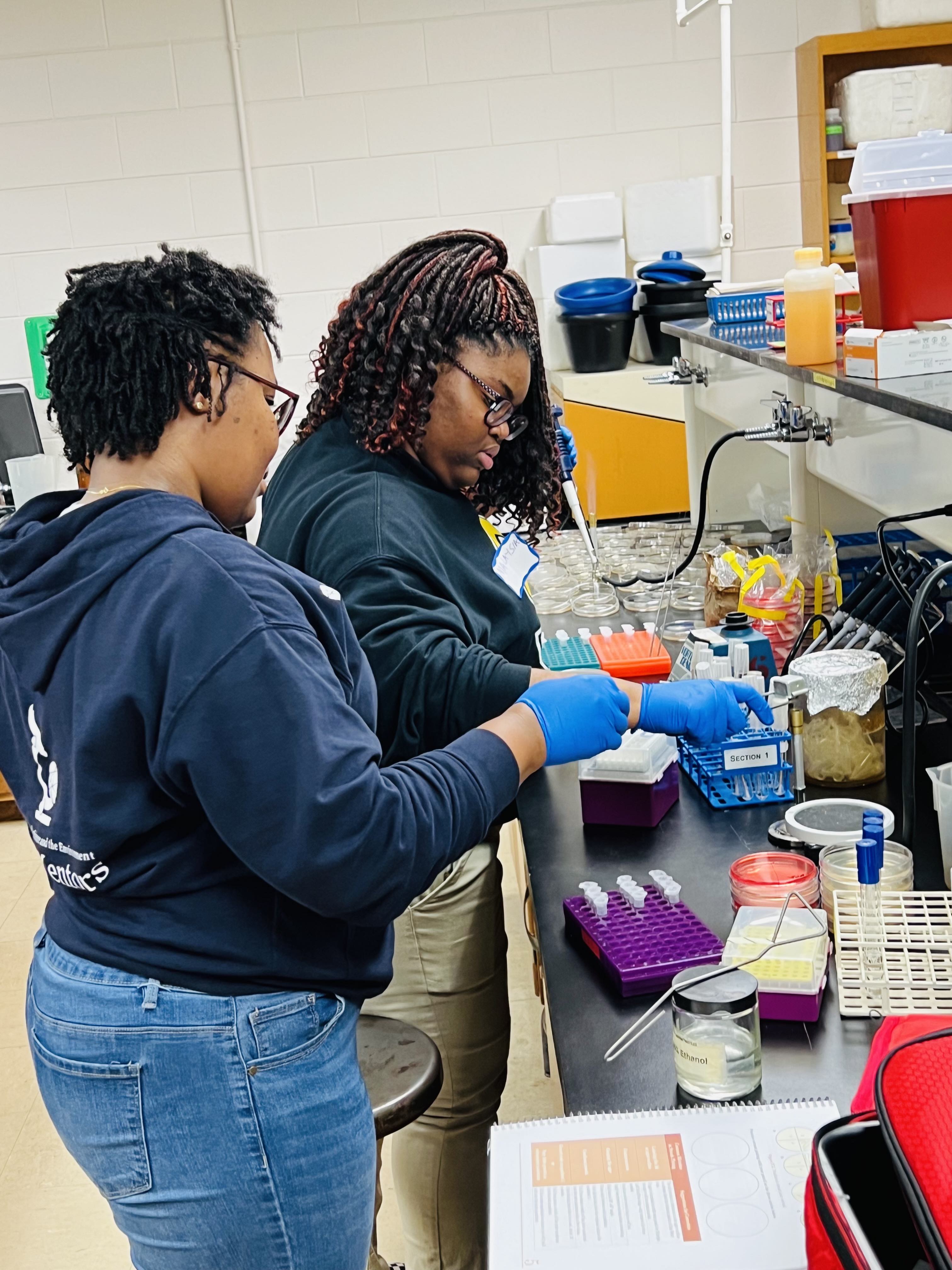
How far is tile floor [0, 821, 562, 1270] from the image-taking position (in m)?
2.20

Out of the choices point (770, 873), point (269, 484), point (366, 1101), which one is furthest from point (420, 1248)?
point (269, 484)

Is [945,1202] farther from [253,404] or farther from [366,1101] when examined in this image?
[253,404]

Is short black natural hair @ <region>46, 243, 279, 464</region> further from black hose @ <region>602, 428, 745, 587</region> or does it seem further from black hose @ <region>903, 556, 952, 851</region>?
black hose @ <region>602, 428, 745, 587</region>

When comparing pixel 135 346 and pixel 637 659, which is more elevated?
pixel 135 346

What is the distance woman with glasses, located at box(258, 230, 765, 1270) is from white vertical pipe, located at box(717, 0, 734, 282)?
216cm

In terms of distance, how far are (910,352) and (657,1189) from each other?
1248 mm

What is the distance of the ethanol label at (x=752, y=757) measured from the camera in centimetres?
161

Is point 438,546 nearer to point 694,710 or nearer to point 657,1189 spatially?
point 694,710

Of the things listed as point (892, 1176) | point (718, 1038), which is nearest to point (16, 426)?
point (718, 1038)

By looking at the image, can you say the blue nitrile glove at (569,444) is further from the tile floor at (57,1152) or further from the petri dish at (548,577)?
the tile floor at (57,1152)

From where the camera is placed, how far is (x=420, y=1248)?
1803 mm

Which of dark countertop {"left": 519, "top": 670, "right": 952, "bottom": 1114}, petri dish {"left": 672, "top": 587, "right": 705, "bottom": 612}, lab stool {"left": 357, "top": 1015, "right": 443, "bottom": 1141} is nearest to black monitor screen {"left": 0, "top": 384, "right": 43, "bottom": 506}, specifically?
petri dish {"left": 672, "top": 587, "right": 705, "bottom": 612}

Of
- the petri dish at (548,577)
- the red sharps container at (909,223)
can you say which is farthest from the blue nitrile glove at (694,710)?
the petri dish at (548,577)

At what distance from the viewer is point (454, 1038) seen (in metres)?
1.75
